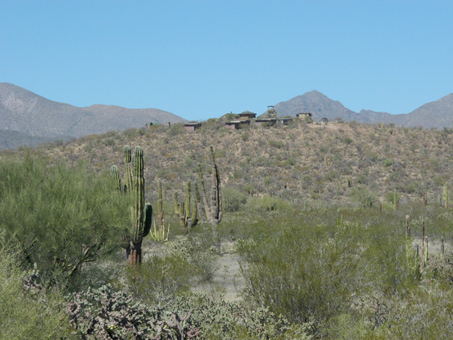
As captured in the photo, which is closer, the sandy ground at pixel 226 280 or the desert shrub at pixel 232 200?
the sandy ground at pixel 226 280

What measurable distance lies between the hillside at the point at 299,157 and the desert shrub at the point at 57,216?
87.0 feet

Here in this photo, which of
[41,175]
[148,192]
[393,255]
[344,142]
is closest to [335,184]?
[344,142]

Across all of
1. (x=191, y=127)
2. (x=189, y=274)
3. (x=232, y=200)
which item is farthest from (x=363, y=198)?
(x=191, y=127)

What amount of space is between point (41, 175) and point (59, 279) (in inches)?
132

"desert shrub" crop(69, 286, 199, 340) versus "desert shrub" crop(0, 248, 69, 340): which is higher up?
"desert shrub" crop(0, 248, 69, 340)

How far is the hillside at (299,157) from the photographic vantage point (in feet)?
145

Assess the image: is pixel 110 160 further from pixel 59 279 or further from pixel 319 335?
pixel 319 335

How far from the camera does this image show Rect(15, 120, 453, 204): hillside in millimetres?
44219

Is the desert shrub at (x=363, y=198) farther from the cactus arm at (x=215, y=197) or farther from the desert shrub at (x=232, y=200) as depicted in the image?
the cactus arm at (x=215, y=197)

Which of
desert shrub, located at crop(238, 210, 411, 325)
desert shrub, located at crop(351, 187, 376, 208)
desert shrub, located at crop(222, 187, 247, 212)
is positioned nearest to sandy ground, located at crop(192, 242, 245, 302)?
desert shrub, located at crop(238, 210, 411, 325)

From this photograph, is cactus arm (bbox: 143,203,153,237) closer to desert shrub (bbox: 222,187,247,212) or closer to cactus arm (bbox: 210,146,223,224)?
cactus arm (bbox: 210,146,223,224)

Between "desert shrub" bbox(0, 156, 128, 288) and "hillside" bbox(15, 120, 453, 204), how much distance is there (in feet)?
87.0

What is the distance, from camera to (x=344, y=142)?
55.5 meters

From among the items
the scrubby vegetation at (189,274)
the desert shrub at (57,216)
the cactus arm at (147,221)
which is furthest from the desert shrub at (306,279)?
the cactus arm at (147,221)
